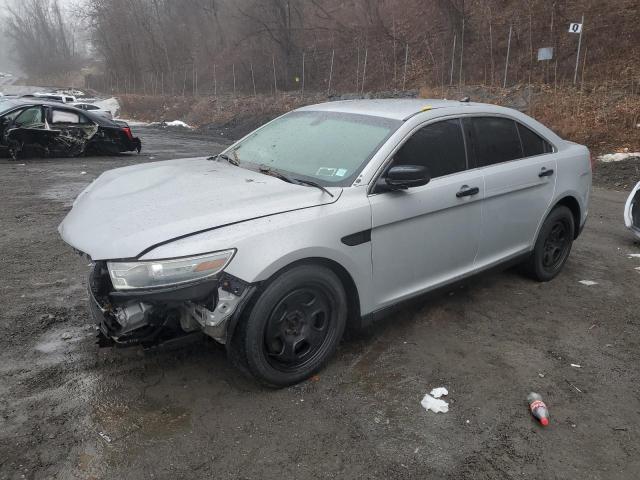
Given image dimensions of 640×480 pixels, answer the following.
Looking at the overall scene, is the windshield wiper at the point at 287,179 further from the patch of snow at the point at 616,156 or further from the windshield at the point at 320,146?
the patch of snow at the point at 616,156

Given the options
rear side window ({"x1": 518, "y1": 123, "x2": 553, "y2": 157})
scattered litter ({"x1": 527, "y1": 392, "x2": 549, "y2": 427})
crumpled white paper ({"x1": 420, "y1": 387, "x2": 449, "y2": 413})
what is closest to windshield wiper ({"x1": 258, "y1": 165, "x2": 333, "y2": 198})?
crumpled white paper ({"x1": 420, "y1": 387, "x2": 449, "y2": 413})

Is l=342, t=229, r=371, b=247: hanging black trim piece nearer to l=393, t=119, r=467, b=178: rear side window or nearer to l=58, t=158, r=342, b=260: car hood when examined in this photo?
l=58, t=158, r=342, b=260: car hood

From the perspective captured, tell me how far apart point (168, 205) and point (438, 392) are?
6.39 feet

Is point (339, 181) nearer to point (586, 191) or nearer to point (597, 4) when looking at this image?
point (586, 191)

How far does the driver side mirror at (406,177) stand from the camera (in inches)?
127

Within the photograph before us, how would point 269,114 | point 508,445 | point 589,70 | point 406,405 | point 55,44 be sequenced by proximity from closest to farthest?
point 508,445 → point 406,405 → point 589,70 → point 269,114 → point 55,44

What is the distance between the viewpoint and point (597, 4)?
19453mm

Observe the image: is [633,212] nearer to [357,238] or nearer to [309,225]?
[357,238]

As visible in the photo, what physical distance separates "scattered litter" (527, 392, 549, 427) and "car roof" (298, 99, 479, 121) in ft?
6.50

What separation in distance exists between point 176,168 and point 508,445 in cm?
292

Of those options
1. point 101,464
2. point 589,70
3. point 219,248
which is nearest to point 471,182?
point 219,248

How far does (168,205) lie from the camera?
304cm

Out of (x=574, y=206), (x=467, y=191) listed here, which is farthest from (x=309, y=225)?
(x=574, y=206)

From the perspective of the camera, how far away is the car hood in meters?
2.75
